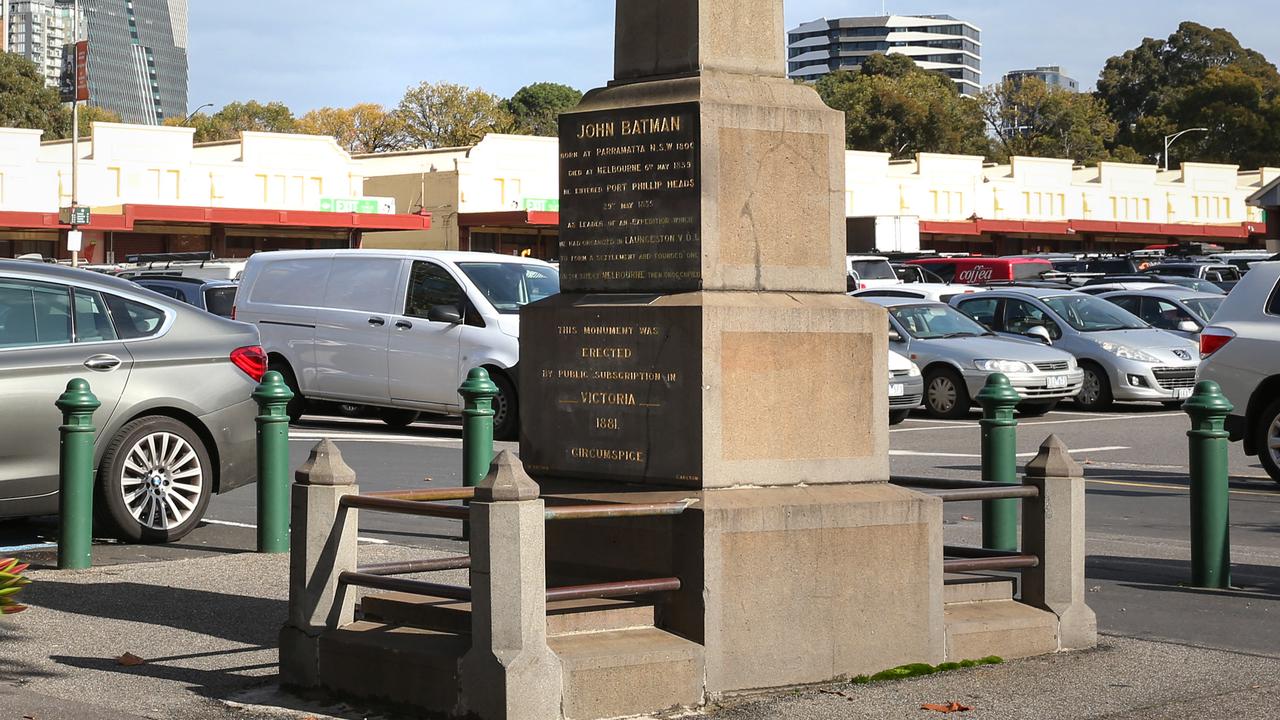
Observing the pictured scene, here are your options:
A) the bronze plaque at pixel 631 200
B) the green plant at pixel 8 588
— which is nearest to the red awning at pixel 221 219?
the bronze plaque at pixel 631 200

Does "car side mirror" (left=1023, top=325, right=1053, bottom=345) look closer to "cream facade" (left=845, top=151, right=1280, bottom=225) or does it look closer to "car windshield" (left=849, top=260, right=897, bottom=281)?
"car windshield" (left=849, top=260, right=897, bottom=281)

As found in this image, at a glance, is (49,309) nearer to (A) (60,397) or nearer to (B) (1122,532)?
(A) (60,397)

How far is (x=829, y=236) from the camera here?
22.9ft

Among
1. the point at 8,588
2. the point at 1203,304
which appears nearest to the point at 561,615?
the point at 8,588

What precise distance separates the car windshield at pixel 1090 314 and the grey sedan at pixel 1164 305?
1.51m

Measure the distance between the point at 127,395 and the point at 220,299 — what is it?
1358 centimetres

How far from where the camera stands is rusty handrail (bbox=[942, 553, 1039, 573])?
22.2ft

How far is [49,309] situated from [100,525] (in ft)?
4.36

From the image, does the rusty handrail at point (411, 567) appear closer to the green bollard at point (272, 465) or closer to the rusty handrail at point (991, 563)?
the rusty handrail at point (991, 563)

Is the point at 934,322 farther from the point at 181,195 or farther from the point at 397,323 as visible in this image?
the point at 181,195

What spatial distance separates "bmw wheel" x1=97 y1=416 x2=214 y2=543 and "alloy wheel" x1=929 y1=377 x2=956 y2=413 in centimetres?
1246

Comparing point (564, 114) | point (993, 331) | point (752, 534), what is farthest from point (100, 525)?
point (993, 331)

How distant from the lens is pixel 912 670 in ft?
21.9

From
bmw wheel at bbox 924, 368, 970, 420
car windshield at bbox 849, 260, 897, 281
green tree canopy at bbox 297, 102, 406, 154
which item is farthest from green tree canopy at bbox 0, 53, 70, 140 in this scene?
bmw wheel at bbox 924, 368, 970, 420
